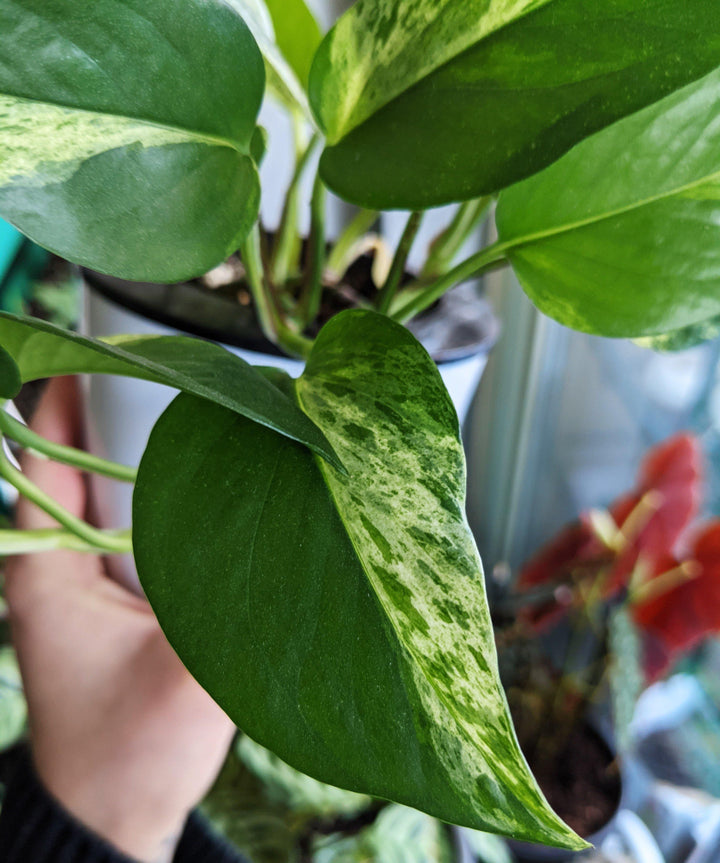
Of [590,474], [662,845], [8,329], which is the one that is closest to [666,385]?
[590,474]

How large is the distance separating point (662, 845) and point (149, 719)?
2.19 ft

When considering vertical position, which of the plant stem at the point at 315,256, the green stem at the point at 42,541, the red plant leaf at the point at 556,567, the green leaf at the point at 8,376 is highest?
the plant stem at the point at 315,256

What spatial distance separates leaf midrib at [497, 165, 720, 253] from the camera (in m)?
0.28

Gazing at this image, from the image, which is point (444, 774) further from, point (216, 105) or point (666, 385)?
point (666, 385)

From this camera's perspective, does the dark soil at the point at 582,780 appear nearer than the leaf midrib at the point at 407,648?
No

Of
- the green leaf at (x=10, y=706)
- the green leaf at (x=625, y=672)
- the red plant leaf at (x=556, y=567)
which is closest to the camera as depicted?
the green leaf at (x=10, y=706)

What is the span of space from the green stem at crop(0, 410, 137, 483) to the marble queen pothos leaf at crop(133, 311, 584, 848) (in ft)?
0.20

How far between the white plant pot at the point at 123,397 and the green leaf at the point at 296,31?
162 millimetres

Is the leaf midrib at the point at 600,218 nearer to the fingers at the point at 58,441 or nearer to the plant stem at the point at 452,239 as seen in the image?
the plant stem at the point at 452,239

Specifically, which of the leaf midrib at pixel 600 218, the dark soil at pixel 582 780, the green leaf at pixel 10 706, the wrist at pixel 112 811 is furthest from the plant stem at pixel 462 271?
the dark soil at pixel 582 780

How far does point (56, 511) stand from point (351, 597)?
157 mm

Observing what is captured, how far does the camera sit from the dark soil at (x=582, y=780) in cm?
73

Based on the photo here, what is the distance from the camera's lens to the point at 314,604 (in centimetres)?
20

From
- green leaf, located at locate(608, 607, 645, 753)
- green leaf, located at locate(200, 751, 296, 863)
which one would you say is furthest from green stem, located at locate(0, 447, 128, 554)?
green leaf, located at locate(608, 607, 645, 753)
